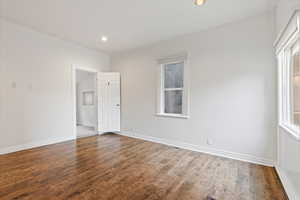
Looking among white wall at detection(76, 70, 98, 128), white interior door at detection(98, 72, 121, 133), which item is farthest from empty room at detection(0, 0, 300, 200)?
white wall at detection(76, 70, 98, 128)

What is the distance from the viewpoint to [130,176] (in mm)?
2199

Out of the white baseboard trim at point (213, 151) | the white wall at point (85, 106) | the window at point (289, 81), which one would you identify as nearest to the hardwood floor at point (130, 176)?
the white baseboard trim at point (213, 151)

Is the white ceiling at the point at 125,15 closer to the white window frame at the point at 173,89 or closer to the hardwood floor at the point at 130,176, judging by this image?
the white window frame at the point at 173,89

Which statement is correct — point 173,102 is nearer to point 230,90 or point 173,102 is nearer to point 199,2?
point 230,90

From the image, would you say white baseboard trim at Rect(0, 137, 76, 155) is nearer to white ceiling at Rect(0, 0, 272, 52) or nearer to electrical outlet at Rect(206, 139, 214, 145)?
white ceiling at Rect(0, 0, 272, 52)

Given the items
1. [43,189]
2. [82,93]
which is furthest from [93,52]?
[43,189]

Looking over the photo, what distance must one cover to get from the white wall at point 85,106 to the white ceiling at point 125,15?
2.95 m

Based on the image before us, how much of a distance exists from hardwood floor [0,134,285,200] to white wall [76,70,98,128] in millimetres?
3237

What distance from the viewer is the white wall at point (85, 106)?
641 centimetres

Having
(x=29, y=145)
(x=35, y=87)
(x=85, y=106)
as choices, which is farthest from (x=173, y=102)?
(x=85, y=106)

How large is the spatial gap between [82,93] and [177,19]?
5.47 metres

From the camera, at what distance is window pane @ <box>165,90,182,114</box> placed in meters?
3.68

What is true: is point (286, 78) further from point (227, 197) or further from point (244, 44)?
point (227, 197)

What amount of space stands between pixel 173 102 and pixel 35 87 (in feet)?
10.7
